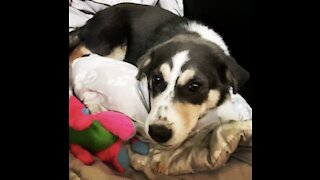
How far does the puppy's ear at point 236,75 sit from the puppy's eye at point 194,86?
0.08 meters

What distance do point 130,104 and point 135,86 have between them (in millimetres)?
49

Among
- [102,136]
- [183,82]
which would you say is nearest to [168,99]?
[183,82]

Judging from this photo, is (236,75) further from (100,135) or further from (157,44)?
(100,135)

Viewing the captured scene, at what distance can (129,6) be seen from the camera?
4.19 ft

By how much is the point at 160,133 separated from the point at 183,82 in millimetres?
125

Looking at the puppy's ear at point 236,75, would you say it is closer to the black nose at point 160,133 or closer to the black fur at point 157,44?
the black fur at point 157,44

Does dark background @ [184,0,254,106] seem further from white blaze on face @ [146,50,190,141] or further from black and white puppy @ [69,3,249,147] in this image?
white blaze on face @ [146,50,190,141]

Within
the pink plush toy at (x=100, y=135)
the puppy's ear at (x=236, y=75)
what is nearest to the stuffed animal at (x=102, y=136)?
the pink plush toy at (x=100, y=135)

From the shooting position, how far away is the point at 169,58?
109cm

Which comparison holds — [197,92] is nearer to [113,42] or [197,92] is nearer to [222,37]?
[222,37]

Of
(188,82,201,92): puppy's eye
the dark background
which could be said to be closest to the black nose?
(188,82,201,92): puppy's eye

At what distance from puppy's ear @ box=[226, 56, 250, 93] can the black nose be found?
0.19 m

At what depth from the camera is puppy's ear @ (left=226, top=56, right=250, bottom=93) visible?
43.3 inches

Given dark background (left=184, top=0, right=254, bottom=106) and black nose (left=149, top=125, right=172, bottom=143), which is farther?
dark background (left=184, top=0, right=254, bottom=106)
